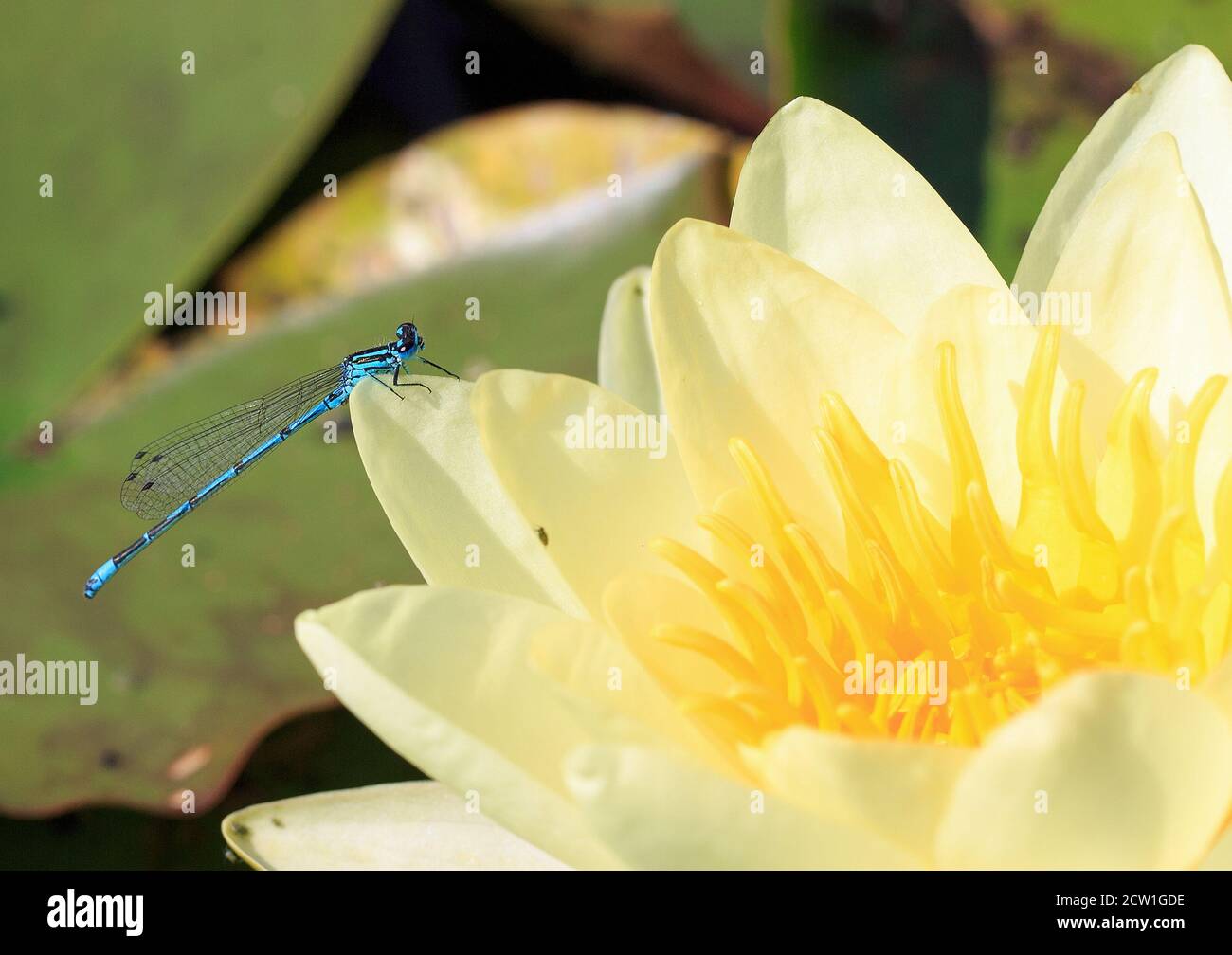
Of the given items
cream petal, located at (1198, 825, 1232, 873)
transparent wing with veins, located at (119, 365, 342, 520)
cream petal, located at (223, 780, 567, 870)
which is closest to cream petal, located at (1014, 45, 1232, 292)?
cream petal, located at (1198, 825, 1232, 873)

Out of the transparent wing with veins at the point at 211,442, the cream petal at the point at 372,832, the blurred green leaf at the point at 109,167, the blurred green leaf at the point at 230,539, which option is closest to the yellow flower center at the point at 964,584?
the cream petal at the point at 372,832

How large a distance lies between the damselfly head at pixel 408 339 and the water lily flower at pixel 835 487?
0.49 metres

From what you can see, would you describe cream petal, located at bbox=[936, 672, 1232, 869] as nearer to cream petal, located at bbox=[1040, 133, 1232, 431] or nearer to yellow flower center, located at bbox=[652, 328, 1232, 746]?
yellow flower center, located at bbox=[652, 328, 1232, 746]

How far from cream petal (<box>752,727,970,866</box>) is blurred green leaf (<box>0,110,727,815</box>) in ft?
2.77

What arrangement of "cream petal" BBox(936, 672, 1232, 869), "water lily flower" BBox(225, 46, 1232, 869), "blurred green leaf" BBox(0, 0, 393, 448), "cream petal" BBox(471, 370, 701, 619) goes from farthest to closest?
1. "blurred green leaf" BBox(0, 0, 393, 448)
2. "cream petal" BBox(471, 370, 701, 619)
3. "water lily flower" BBox(225, 46, 1232, 869)
4. "cream petal" BBox(936, 672, 1232, 869)

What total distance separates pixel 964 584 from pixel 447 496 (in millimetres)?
535

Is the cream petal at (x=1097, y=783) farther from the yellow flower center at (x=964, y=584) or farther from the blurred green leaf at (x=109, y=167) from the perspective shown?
the blurred green leaf at (x=109, y=167)

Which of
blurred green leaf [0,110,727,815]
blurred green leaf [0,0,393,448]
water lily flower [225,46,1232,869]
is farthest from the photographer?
blurred green leaf [0,0,393,448]

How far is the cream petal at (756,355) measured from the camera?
1.11 m

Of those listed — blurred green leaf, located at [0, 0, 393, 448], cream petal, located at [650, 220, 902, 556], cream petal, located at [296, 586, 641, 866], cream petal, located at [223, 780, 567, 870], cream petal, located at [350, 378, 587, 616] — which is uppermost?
blurred green leaf, located at [0, 0, 393, 448]

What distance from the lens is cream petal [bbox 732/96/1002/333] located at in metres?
1.15
